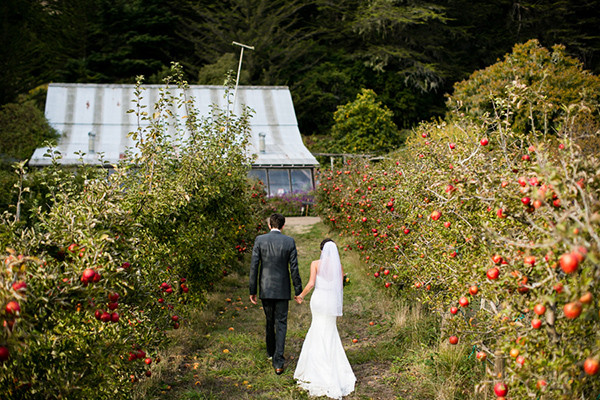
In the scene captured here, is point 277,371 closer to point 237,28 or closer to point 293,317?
point 293,317

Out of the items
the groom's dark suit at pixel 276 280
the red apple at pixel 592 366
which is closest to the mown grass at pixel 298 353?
the groom's dark suit at pixel 276 280

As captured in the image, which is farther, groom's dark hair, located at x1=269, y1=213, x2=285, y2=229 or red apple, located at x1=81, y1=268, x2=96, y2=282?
groom's dark hair, located at x1=269, y1=213, x2=285, y2=229

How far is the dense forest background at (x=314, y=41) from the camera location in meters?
29.8

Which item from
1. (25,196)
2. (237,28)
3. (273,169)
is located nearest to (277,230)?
(25,196)

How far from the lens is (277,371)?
546 cm

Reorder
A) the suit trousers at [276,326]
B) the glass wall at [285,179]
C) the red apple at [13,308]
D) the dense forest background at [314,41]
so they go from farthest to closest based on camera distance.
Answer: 1. the dense forest background at [314,41]
2. the glass wall at [285,179]
3. the suit trousers at [276,326]
4. the red apple at [13,308]

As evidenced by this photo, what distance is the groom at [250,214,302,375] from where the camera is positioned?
5.59 meters

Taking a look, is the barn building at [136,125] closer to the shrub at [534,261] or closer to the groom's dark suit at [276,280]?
the groom's dark suit at [276,280]

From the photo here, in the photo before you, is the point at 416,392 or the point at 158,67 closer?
the point at 416,392

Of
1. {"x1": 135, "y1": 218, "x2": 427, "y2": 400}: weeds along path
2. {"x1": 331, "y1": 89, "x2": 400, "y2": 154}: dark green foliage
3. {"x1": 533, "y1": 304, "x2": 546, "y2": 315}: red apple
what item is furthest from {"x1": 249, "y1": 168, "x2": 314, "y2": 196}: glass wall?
{"x1": 533, "y1": 304, "x2": 546, "y2": 315}: red apple

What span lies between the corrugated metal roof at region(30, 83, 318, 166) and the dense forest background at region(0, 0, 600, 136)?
158 inches

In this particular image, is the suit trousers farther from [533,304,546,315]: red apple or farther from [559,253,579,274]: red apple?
[559,253,579,274]: red apple

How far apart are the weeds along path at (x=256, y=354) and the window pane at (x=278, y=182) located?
12.5 meters

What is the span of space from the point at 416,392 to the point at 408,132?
83.7 feet
